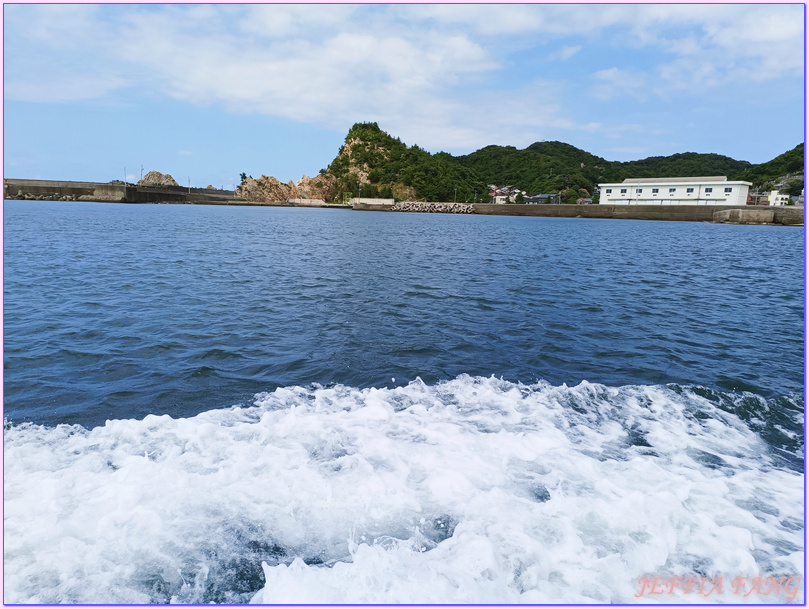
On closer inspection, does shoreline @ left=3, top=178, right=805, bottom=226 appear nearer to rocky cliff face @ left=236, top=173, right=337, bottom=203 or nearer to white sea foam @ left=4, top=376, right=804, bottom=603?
rocky cliff face @ left=236, top=173, right=337, bottom=203

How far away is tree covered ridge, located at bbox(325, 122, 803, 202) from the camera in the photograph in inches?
5044

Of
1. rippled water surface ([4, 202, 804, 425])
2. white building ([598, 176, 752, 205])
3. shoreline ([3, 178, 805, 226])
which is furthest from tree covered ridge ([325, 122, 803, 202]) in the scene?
rippled water surface ([4, 202, 804, 425])

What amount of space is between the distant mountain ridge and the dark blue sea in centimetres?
11208

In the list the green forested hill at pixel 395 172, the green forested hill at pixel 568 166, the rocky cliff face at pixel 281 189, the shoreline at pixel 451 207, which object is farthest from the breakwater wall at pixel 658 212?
the rocky cliff face at pixel 281 189

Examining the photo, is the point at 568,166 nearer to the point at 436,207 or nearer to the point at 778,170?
the point at 778,170

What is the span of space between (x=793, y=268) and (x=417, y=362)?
22832 millimetres

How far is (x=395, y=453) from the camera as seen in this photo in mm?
4930

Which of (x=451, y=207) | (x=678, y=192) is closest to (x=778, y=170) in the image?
(x=678, y=192)

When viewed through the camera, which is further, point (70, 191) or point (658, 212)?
point (70, 191)

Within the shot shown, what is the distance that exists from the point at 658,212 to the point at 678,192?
857 centimetres

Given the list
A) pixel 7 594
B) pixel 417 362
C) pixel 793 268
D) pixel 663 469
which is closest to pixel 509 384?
pixel 417 362

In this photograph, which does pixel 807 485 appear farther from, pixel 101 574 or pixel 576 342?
pixel 101 574

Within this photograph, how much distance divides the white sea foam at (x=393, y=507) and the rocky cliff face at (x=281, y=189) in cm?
13869

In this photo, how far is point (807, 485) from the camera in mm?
4535
